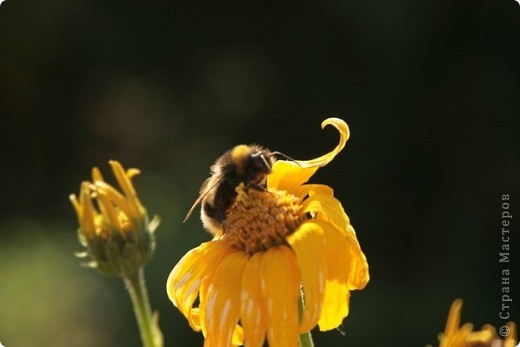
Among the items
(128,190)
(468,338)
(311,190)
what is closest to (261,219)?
(311,190)

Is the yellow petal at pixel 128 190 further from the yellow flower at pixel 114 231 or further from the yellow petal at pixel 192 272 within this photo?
the yellow petal at pixel 192 272

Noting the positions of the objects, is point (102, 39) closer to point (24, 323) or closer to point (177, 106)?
point (177, 106)

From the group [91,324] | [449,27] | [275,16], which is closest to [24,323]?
[91,324]

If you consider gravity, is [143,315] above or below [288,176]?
below

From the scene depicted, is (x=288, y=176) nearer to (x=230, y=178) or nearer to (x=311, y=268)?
(x=230, y=178)

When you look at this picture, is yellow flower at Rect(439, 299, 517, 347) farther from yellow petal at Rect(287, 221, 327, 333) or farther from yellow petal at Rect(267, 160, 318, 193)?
yellow petal at Rect(267, 160, 318, 193)

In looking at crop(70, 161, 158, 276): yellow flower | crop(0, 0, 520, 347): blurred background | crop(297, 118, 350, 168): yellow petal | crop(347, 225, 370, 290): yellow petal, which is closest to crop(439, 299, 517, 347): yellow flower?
crop(347, 225, 370, 290): yellow petal
